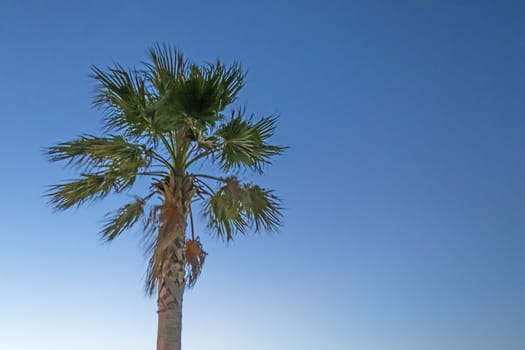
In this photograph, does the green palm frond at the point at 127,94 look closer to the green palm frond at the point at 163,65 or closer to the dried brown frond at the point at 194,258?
the green palm frond at the point at 163,65

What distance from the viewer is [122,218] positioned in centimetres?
747

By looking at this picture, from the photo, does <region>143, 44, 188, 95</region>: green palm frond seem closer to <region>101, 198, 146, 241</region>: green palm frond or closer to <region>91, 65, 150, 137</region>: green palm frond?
<region>91, 65, 150, 137</region>: green palm frond

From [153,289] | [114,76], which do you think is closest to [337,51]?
[114,76]

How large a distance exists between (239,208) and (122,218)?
5.97 ft

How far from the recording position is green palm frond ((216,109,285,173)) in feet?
24.6

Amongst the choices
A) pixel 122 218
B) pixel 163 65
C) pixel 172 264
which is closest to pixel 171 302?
pixel 172 264

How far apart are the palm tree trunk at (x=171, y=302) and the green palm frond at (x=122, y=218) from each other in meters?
0.93

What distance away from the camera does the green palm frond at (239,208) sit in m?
7.55

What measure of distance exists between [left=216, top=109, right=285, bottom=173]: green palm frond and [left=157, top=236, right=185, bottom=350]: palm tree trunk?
5.52ft

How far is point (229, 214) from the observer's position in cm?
827

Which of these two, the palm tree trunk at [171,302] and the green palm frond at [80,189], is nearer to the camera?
the palm tree trunk at [171,302]

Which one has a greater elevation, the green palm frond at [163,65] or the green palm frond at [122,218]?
the green palm frond at [163,65]

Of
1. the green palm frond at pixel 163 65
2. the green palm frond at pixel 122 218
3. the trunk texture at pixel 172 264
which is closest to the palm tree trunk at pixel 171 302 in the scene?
the trunk texture at pixel 172 264

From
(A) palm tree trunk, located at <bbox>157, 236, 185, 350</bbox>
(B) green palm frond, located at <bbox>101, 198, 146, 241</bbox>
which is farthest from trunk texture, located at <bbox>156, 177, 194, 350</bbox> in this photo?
(B) green palm frond, located at <bbox>101, 198, 146, 241</bbox>
